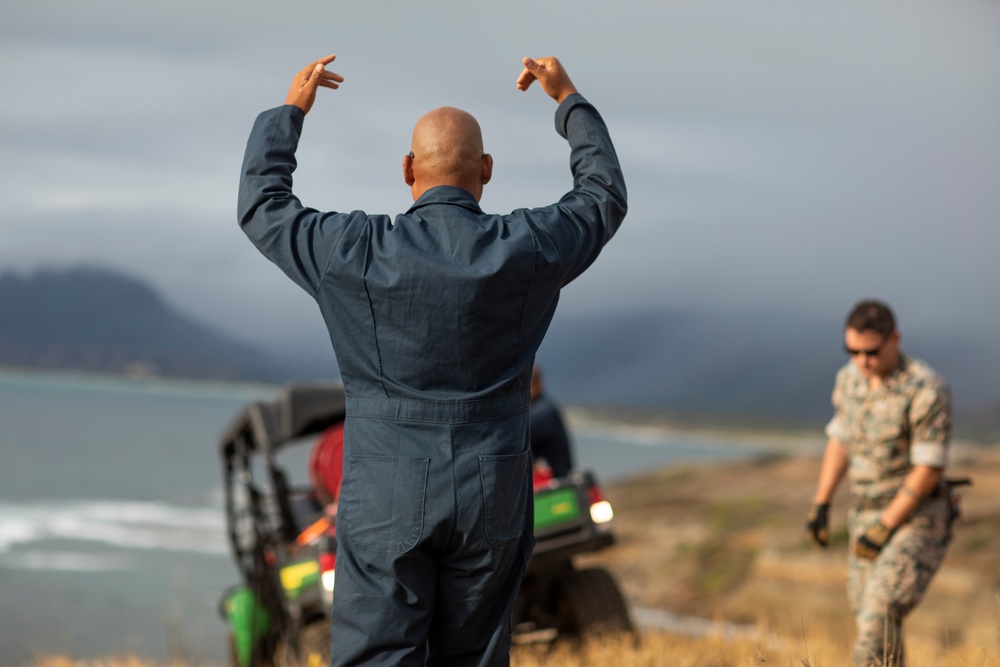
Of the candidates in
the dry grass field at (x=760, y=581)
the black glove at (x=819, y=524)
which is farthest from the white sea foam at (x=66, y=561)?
the black glove at (x=819, y=524)

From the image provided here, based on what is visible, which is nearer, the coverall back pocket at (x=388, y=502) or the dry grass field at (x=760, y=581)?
the coverall back pocket at (x=388, y=502)

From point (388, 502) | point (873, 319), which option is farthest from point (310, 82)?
point (873, 319)

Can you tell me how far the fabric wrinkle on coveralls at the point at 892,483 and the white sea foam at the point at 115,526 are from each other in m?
33.3

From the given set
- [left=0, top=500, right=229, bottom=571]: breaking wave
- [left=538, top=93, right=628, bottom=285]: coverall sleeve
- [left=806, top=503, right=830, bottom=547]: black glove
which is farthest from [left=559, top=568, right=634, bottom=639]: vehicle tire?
[left=0, top=500, right=229, bottom=571]: breaking wave

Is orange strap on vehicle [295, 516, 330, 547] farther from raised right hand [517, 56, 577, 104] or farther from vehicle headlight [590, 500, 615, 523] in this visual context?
raised right hand [517, 56, 577, 104]

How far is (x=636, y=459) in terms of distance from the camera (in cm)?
8400

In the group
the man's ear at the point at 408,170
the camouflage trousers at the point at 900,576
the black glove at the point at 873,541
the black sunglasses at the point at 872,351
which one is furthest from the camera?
the black sunglasses at the point at 872,351

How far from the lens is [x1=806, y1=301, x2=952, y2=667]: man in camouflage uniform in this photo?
5.00 m

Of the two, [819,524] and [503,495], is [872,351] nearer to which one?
[819,524]

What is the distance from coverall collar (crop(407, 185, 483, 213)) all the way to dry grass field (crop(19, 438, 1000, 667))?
1.54m

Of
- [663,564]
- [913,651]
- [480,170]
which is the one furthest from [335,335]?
[663,564]

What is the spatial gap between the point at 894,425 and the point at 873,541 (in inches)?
21.2

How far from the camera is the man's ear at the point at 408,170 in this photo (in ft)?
10.3

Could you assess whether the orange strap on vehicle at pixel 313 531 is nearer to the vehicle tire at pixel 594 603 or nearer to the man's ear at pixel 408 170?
the vehicle tire at pixel 594 603
